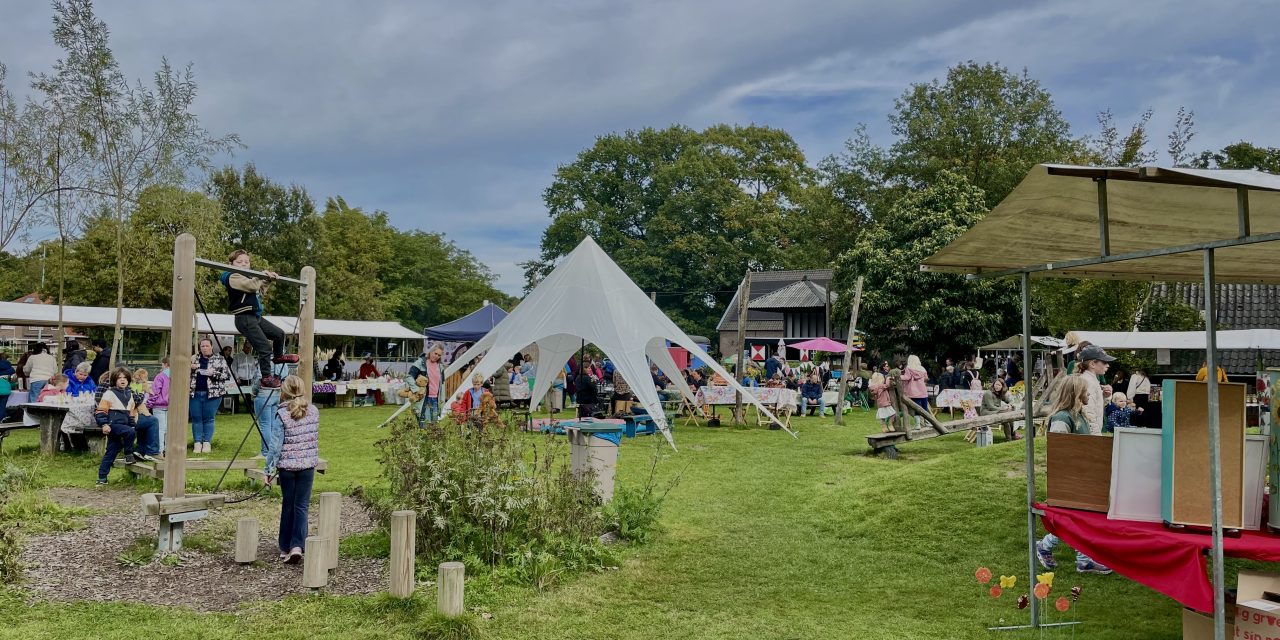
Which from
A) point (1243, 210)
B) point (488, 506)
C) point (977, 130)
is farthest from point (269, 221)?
point (1243, 210)

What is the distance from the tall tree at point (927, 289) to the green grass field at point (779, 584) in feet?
65.3

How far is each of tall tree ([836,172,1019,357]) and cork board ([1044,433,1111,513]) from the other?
25.0 meters

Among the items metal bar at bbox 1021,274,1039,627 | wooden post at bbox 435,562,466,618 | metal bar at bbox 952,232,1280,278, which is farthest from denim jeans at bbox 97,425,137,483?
metal bar at bbox 1021,274,1039,627

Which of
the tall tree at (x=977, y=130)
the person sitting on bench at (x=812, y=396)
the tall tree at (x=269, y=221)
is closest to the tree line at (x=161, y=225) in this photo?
the tall tree at (x=269, y=221)

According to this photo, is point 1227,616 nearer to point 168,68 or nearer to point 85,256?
point 168,68

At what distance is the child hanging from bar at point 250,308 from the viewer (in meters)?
7.25

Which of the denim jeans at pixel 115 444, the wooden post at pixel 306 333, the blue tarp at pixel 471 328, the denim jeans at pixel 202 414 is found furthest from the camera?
the blue tarp at pixel 471 328

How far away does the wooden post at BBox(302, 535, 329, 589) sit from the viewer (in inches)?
217

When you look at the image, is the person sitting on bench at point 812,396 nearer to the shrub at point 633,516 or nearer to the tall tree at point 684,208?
the shrub at point 633,516

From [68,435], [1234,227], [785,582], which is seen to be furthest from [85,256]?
[1234,227]

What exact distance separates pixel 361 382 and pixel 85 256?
17.2 meters

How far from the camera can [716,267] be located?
5300cm

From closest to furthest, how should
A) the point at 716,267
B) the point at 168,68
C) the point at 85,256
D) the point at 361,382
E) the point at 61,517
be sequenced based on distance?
the point at 61,517, the point at 168,68, the point at 361,382, the point at 85,256, the point at 716,267

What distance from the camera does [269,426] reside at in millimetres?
10734
